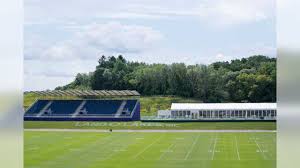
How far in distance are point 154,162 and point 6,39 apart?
1449 centimetres

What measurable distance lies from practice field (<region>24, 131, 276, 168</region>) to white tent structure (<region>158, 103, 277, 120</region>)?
740cm

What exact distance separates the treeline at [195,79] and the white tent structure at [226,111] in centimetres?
882

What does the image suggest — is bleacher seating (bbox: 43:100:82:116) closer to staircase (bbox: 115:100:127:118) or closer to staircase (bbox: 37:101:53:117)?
staircase (bbox: 37:101:53:117)

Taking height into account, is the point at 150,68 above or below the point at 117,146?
above

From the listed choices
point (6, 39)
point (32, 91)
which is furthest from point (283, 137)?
point (32, 91)

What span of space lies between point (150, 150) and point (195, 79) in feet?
96.0

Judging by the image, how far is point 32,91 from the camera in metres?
45.4

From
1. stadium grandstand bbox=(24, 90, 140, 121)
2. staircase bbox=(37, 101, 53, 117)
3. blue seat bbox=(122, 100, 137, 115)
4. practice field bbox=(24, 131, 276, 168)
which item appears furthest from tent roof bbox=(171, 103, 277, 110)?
staircase bbox=(37, 101, 53, 117)

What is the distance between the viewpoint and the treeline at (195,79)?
45094 millimetres

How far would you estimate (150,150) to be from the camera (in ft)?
68.9

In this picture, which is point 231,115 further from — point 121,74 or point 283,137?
point 283,137

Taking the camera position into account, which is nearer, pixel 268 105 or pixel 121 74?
pixel 268 105

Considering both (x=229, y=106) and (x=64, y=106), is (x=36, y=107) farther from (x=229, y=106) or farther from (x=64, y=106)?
(x=229, y=106)

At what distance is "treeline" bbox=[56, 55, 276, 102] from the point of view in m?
45.1
